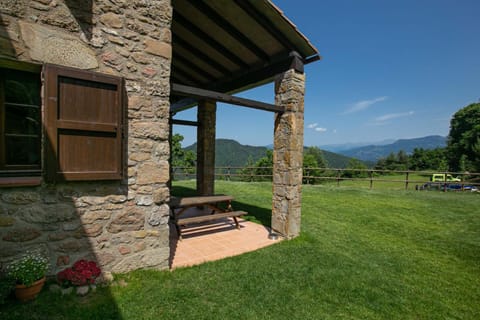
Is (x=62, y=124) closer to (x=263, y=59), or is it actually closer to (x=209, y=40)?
(x=209, y=40)

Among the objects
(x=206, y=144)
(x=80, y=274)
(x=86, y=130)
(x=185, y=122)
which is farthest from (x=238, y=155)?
(x=80, y=274)

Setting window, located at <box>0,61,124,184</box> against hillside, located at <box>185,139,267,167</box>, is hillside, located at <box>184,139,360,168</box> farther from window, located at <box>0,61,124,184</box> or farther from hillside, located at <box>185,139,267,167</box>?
window, located at <box>0,61,124,184</box>

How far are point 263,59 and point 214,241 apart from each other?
139 inches

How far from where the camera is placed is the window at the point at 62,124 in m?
2.03

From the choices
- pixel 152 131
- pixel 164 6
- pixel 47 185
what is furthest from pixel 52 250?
pixel 164 6

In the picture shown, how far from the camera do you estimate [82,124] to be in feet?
7.09

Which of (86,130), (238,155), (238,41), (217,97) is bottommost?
(86,130)

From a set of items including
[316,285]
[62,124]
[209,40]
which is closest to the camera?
[62,124]

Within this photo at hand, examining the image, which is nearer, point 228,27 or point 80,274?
point 80,274

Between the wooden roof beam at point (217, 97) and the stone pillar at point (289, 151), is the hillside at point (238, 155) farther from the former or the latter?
the wooden roof beam at point (217, 97)

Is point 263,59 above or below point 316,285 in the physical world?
above

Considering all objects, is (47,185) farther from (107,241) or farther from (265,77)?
(265,77)

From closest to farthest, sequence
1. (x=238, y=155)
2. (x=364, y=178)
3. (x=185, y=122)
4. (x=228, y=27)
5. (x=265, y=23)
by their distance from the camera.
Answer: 1. (x=265, y=23)
2. (x=228, y=27)
3. (x=185, y=122)
4. (x=364, y=178)
5. (x=238, y=155)

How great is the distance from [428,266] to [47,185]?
5048 mm
